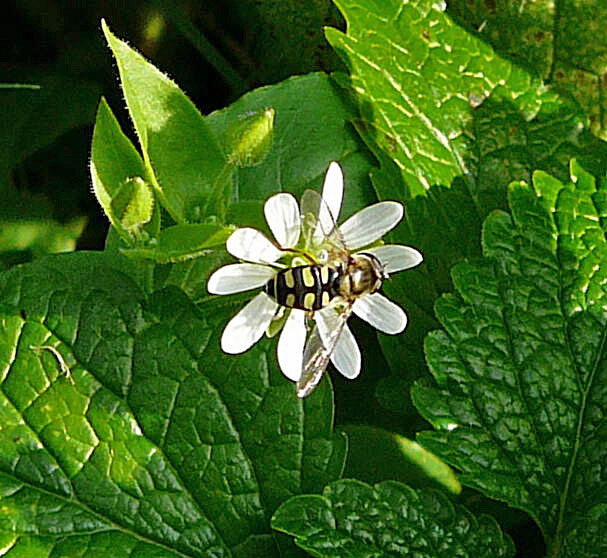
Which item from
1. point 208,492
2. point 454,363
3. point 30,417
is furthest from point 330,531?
point 30,417

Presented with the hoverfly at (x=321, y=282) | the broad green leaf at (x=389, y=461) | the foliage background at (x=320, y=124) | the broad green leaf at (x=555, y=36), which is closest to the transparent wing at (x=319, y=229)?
the hoverfly at (x=321, y=282)

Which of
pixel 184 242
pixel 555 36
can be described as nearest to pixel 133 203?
pixel 184 242

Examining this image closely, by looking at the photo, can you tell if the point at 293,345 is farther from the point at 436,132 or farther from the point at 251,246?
the point at 436,132

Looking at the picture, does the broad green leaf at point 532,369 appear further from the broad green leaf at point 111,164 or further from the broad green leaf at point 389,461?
the broad green leaf at point 111,164

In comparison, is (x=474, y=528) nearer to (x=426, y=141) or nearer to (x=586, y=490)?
(x=586, y=490)

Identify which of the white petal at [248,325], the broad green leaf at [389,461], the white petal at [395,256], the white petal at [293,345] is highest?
the white petal at [248,325]
